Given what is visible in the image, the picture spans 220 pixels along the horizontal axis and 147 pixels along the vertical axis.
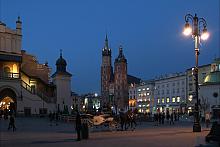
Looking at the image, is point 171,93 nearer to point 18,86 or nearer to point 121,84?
point 121,84

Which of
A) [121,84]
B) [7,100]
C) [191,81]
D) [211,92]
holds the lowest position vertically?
[7,100]

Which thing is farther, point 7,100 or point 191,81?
point 191,81

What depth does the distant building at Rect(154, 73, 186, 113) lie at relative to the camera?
415 feet

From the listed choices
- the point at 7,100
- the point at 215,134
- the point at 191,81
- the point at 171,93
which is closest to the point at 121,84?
the point at 171,93

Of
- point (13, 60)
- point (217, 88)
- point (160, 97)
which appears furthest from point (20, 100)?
point (160, 97)

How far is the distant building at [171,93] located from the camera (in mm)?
126438

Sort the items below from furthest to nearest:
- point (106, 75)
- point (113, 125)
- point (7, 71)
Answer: point (106, 75), point (7, 71), point (113, 125)

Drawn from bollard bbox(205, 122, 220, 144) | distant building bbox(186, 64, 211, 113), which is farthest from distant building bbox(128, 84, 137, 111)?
bollard bbox(205, 122, 220, 144)

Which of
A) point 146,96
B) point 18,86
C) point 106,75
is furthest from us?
point 106,75

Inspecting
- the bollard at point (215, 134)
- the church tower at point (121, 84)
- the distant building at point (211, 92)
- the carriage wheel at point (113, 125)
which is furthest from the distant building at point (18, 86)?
the church tower at point (121, 84)

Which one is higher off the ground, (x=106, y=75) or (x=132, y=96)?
(x=106, y=75)

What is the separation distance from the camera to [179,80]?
12862 cm

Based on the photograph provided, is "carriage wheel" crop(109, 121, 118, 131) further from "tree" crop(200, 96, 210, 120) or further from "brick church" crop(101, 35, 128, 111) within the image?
"brick church" crop(101, 35, 128, 111)

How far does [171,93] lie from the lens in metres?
133
